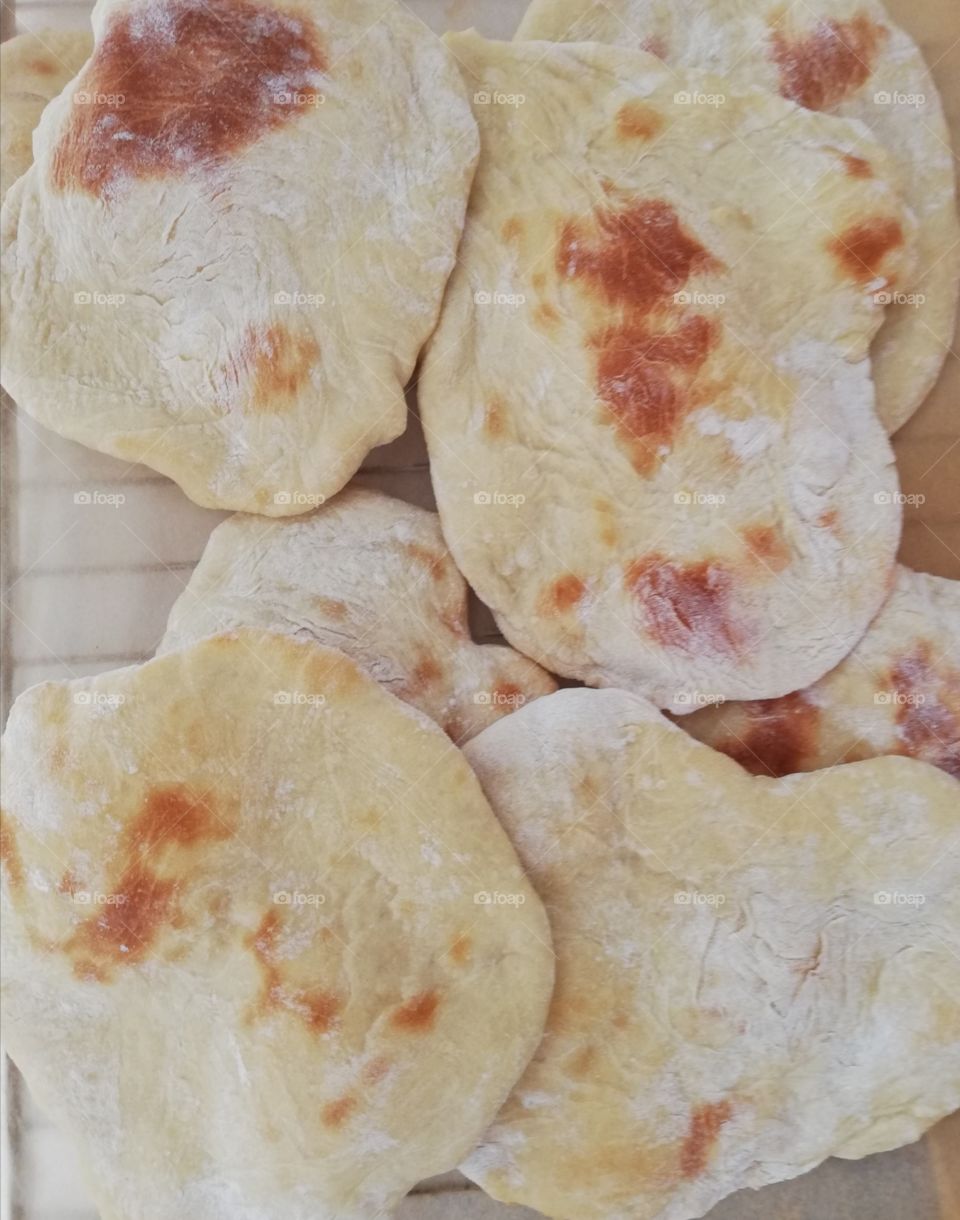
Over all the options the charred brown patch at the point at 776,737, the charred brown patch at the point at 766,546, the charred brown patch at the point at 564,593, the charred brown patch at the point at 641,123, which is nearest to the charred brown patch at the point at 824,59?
the charred brown patch at the point at 641,123

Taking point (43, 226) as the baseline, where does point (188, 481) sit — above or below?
below

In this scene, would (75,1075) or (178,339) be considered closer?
(75,1075)

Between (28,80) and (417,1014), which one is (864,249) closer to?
(417,1014)

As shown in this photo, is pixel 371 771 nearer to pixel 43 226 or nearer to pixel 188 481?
pixel 188 481

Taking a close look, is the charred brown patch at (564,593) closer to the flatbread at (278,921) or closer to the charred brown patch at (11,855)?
the flatbread at (278,921)

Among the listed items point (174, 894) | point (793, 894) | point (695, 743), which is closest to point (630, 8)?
point (695, 743)

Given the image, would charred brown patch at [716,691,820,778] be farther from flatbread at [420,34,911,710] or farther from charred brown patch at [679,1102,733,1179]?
charred brown patch at [679,1102,733,1179]
